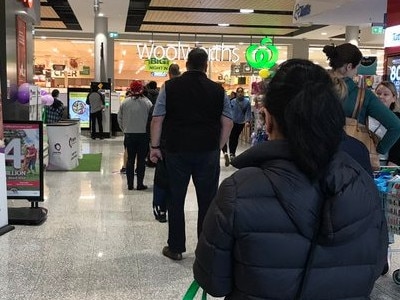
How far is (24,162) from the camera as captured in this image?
5.20 metres

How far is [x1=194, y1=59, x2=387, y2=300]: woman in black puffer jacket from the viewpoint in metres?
1.22

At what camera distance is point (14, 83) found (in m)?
6.36

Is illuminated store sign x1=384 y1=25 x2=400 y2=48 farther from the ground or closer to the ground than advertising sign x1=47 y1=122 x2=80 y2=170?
farther from the ground

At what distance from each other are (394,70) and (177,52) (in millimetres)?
13311

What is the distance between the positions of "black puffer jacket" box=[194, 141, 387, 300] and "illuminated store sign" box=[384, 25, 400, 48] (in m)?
6.62

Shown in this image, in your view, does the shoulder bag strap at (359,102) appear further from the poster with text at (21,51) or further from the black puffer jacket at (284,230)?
the poster with text at (21,51)

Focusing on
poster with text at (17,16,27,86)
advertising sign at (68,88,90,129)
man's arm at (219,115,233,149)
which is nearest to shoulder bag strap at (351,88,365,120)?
man's arm at (219,115,233,149)

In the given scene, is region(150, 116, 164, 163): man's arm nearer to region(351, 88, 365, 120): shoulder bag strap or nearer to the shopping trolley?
region(351, 88, 365, 120): shoulder bag strap

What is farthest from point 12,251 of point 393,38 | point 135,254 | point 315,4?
Result: point 315,4

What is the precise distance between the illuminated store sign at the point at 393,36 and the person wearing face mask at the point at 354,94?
461cm

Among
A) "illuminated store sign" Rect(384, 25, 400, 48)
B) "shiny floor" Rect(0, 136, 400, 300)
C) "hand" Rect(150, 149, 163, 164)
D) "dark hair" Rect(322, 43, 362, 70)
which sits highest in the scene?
"illuminated store sign" Rect(384, 25, 400, 48)

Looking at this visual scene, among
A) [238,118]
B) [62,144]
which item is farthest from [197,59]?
[238,118]

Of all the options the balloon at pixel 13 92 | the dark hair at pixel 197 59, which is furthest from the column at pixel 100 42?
the dark hair at pixel 197 59

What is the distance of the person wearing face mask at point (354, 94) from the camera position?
2.91 meters
